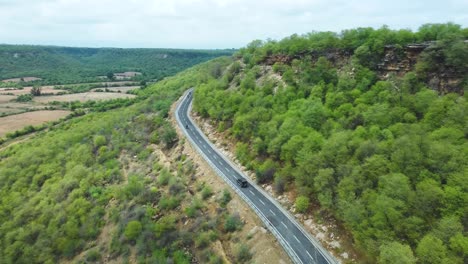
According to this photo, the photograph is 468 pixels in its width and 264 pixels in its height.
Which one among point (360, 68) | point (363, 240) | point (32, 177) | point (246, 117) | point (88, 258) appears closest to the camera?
point (363, 240)

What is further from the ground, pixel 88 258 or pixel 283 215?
pixel 283 215

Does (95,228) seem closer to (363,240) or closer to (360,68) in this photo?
(363,240)

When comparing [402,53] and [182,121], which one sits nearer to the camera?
[402,53]

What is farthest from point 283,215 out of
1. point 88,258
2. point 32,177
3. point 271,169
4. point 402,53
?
point 32,177

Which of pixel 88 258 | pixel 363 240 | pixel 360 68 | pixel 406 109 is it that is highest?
pixel 360 68

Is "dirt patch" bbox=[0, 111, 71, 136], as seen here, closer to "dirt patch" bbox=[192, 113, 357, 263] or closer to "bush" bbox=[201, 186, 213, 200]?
"bush" bbox=[201, 186, 213, 200]

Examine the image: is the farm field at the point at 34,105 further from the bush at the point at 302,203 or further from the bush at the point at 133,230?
the bush at the point at 302,203

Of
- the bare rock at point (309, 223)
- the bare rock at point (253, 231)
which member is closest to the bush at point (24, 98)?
the bare rock at point (253, 231)
